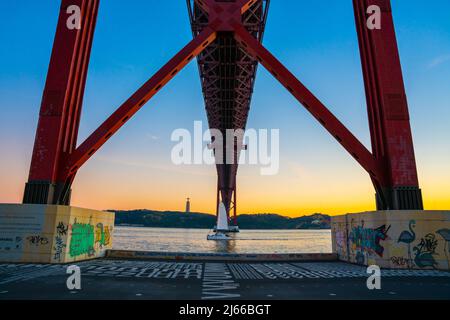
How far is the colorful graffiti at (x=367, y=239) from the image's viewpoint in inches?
443

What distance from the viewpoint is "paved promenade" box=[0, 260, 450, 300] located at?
6.39m

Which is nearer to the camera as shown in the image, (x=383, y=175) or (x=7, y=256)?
(x=7, y=256)

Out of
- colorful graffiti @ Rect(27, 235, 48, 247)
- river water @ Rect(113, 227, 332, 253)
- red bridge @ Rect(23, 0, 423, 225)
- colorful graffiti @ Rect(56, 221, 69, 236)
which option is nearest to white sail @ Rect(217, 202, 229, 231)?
river water @ Rect(113, 227, 332, 253)

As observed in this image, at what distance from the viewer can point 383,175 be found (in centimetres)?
1211

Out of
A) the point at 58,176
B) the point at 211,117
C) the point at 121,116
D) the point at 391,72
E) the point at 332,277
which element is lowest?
the point at 332,277

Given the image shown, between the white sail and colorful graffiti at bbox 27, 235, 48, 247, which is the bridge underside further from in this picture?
the white sail

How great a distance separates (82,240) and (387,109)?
13.3m

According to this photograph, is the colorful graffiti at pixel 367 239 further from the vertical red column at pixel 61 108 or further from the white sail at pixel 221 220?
the white sail at pixel 221 220

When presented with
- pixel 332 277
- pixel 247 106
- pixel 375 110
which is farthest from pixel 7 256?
pixel 247 106

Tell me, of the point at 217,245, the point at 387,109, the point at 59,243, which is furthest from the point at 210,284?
the point at 217,245

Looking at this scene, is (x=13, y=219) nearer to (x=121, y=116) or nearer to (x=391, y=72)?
(x=121, y=116)
